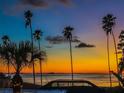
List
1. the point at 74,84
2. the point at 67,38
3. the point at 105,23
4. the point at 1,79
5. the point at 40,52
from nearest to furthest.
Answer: the point at 40,52 → the point at 74,84 → the point at 1,79 → the point at 105,23 → the point at 67,38

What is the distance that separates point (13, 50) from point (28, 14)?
5808cm

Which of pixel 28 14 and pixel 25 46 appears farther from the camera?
pixel 28 14

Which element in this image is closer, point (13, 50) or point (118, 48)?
point (13, 50)

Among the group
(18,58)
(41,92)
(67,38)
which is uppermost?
(67,38)

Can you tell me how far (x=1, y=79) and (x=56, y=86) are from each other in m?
22.8

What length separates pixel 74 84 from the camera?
155ft

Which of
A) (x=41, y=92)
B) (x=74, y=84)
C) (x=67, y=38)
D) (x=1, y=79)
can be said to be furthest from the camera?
(x=67, y=38)

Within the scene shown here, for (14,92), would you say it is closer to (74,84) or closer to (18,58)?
(18,58)

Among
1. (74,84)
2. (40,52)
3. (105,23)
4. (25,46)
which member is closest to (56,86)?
(74,84)

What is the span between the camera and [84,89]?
145 feet

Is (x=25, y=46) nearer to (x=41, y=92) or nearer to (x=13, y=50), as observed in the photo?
(x=13, y=50)

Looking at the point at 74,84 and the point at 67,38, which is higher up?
the point at 67,38

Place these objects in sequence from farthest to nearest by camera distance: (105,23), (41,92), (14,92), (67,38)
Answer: (67,38) < (105,23) < (41,92) < (14,92)

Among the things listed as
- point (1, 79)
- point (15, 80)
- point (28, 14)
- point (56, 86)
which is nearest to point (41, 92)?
point (15, 80)
